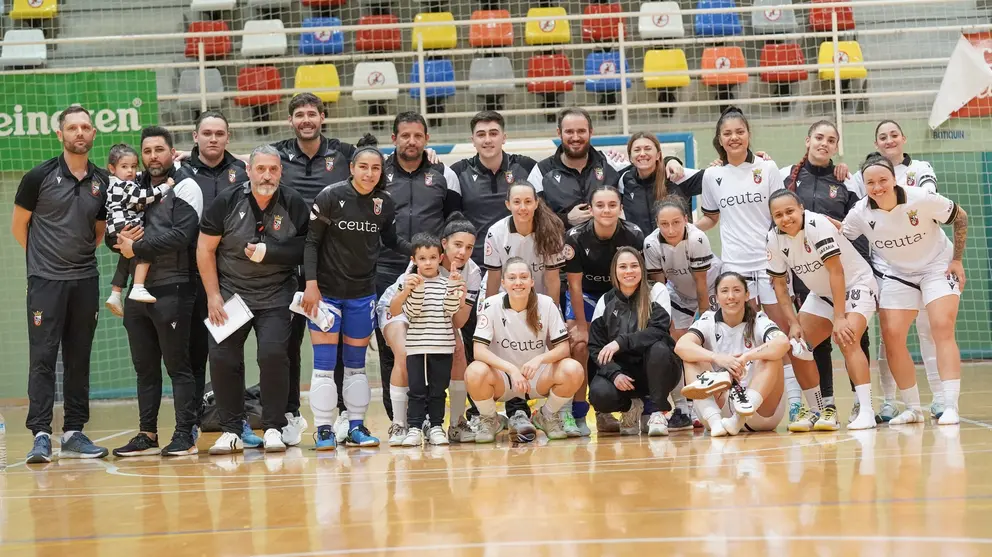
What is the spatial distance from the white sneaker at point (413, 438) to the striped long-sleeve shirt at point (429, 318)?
0.46m

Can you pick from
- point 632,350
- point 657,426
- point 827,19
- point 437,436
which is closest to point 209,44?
point 827,19

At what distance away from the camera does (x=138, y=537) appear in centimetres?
352

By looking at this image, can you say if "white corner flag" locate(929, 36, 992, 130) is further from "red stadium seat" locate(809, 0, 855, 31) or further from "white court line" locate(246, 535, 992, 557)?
"white court line" locate(246, 535, 992, 557)

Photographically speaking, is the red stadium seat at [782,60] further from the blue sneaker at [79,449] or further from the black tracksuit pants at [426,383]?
the blue sneaker at [79,449]

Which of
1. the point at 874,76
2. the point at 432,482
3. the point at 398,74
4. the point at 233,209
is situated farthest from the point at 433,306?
the point at 874,76

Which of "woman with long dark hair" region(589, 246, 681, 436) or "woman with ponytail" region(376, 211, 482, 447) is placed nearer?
"woman with long dark hair" region(589, 246, 681, 436)

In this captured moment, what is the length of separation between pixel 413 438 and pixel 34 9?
28.7 feet

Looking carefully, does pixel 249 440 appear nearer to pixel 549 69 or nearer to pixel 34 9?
pixel 549 69

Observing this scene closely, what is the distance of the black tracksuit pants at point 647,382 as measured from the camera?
600 centimetres

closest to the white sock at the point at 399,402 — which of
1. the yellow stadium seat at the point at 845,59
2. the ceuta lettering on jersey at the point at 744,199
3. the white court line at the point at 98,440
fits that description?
the white court line at the point at 98,440

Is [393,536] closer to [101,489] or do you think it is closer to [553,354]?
[101,489]

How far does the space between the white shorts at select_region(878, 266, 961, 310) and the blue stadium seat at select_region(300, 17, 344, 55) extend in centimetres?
751

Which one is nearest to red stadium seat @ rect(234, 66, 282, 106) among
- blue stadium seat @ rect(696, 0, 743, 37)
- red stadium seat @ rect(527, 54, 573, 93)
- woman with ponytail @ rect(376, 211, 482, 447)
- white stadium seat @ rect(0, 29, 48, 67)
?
white stadium seat @ rect(0, 29, 48, 67)

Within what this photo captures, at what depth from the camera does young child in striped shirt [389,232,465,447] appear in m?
6.04
